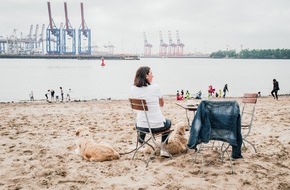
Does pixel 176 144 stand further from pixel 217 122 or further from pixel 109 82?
pixel 109 82

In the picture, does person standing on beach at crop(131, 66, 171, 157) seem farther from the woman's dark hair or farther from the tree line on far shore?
the tree line on far shore

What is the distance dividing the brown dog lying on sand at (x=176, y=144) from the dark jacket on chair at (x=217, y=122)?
2.45ft

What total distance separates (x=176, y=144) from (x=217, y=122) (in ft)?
3.21

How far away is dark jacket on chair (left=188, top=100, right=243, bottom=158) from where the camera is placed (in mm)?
3465

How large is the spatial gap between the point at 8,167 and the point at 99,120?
12.9 ft

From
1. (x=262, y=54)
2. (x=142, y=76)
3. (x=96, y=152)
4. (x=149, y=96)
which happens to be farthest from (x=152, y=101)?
(x=262, y=54)

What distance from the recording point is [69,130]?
6285 mm

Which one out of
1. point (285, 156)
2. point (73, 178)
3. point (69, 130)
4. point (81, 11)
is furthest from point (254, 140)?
point (81, 11)

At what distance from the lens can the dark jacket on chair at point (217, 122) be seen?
11.4ft

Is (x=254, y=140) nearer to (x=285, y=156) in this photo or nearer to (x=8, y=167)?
(x=285, y=156)

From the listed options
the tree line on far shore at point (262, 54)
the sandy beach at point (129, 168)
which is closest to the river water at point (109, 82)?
the sandy beach at point (129, 168)

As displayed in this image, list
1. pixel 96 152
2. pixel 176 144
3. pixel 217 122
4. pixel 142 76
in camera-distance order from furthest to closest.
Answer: pixel 176 144 → pixel 96 152 → pixel 142 76 → pixel 217 122

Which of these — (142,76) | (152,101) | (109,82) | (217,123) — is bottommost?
(109,82)

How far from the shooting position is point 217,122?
354 centimetres
